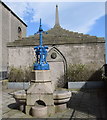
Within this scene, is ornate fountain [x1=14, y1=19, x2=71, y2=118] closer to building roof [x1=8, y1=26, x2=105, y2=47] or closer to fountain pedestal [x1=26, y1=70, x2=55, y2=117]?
fountain pedestal [x1=26, y1=70, x2=55, y2=117]

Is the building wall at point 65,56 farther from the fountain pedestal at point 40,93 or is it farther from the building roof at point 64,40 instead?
the fountain pedestal at point 40,93

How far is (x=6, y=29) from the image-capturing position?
689 inches

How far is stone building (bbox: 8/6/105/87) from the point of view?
1163cm

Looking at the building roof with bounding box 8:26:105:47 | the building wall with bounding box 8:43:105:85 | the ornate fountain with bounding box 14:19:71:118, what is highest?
the building roof with bounding box 8:26:105:47

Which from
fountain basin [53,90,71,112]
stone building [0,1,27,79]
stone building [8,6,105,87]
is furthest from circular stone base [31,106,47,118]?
stone building [0,1,27,79]

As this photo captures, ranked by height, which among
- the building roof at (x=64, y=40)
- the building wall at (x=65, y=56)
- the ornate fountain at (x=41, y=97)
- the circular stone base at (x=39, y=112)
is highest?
Result: the building roof at (x=64, y=40)

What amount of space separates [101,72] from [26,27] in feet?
59.1

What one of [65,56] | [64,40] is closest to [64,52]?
[65,56]

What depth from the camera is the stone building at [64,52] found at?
38.2 feet

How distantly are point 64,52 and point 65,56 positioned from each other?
0.33 meters

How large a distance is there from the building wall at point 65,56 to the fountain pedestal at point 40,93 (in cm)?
658

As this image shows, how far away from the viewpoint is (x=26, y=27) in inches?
1019

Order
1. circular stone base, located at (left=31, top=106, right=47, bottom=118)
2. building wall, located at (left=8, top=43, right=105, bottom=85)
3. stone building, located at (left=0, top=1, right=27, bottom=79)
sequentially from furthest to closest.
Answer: stone building, located at (left=0, top=1, right=27, bottom=79) < building wall, located at (left=8, top=43, right=105, bottom=85) < circular stone base, located at (left=31, top=106, right=47, bottom=118)

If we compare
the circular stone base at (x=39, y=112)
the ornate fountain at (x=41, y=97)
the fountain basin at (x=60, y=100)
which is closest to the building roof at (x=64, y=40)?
the ornate fountain at (x=41, y=97)
